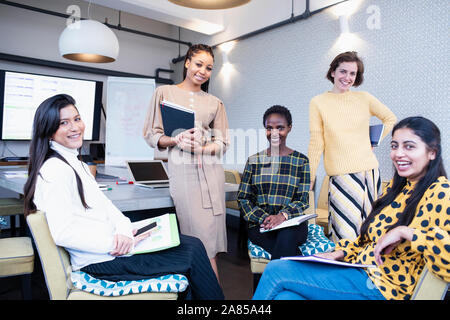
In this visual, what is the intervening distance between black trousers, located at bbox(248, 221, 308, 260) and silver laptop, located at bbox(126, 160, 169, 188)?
724 millimetres

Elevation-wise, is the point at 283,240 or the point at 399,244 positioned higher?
the point at 399,244

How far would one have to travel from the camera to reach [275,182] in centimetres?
206

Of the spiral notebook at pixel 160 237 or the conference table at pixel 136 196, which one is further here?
the conference table at pixel 136 196

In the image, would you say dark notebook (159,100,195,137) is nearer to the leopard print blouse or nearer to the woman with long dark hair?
the woman with long dark hair

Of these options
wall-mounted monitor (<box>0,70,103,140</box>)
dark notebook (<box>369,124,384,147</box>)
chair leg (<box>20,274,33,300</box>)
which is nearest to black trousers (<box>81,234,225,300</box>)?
chair leg (<box>20,274,33,300</box>)

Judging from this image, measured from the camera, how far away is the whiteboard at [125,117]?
17.3 feet

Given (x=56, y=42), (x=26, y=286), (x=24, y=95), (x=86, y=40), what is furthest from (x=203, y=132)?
(x=56, y=42)

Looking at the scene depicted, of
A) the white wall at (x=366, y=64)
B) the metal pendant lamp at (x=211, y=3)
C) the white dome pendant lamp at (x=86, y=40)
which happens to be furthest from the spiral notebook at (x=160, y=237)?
the white wall at (x=366, y=64)

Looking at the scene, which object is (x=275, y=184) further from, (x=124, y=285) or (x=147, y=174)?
(x=124, y=285)

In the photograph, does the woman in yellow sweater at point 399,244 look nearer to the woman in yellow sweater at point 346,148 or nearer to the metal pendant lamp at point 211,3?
the woman in yellow sweater at point 346,148

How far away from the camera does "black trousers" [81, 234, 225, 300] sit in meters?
1.35

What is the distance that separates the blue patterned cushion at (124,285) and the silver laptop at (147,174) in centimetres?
87

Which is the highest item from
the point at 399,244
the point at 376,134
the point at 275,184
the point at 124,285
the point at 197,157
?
the point at 376,134

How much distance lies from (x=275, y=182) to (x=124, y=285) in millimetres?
1069
